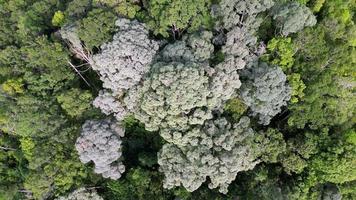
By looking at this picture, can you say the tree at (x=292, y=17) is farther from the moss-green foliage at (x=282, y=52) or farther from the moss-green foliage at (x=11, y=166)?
the moss-green foliage at (x=11, y=166)

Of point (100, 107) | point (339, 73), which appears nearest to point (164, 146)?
point (100, 107)

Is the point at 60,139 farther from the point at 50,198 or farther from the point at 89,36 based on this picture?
the point at 89,36

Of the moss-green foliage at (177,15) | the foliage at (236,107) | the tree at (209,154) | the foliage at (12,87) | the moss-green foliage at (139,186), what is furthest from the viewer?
the moss-green foliage at (139,186)

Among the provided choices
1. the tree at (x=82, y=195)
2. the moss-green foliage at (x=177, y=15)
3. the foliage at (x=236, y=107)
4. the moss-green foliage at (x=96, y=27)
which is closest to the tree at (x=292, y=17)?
the moss-green foliage at (x=177, y=15)

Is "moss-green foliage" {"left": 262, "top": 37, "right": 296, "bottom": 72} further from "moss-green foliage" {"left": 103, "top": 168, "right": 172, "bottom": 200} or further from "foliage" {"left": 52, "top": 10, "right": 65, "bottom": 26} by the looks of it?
"foliage" {"left": 52, "top": 10, "right": 65, "bottom": 26}

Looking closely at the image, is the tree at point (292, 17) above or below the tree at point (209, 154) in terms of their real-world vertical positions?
above
